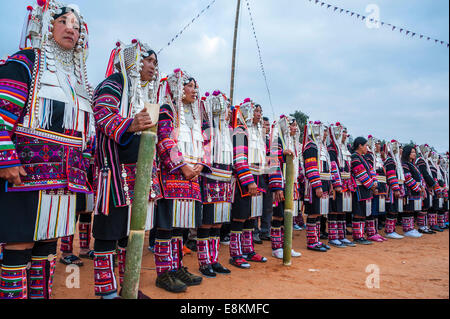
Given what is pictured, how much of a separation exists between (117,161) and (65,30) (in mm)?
1057

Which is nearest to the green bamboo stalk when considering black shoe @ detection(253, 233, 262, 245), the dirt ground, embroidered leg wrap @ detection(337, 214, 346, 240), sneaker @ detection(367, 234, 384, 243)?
the dirt ground

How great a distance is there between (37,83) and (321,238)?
6.86m

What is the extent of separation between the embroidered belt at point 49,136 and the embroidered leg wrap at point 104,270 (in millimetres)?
845

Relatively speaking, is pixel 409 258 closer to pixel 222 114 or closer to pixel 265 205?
pixel 265 205

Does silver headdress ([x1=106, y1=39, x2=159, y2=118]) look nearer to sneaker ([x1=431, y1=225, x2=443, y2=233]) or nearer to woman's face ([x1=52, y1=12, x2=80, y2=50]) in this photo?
woman's face ([x1=52, y1=12, x2=80, y2=50])

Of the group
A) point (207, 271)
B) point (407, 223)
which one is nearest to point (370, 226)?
point (407, 223)

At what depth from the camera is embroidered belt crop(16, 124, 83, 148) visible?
2.05 metres

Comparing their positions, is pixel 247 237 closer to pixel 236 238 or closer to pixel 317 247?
pixel 236 238

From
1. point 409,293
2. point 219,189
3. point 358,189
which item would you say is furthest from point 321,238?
point 219,189

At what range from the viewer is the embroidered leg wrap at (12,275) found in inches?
78.2

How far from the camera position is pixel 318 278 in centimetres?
399

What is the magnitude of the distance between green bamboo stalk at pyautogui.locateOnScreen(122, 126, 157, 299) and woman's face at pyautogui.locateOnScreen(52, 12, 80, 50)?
1022mm

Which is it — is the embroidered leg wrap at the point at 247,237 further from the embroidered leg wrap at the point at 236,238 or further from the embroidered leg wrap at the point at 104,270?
the embroidered leg wrap at the point at 104,270

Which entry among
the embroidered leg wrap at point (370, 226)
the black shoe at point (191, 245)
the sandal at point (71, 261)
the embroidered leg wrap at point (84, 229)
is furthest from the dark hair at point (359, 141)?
the sandal at point (71, 261)
